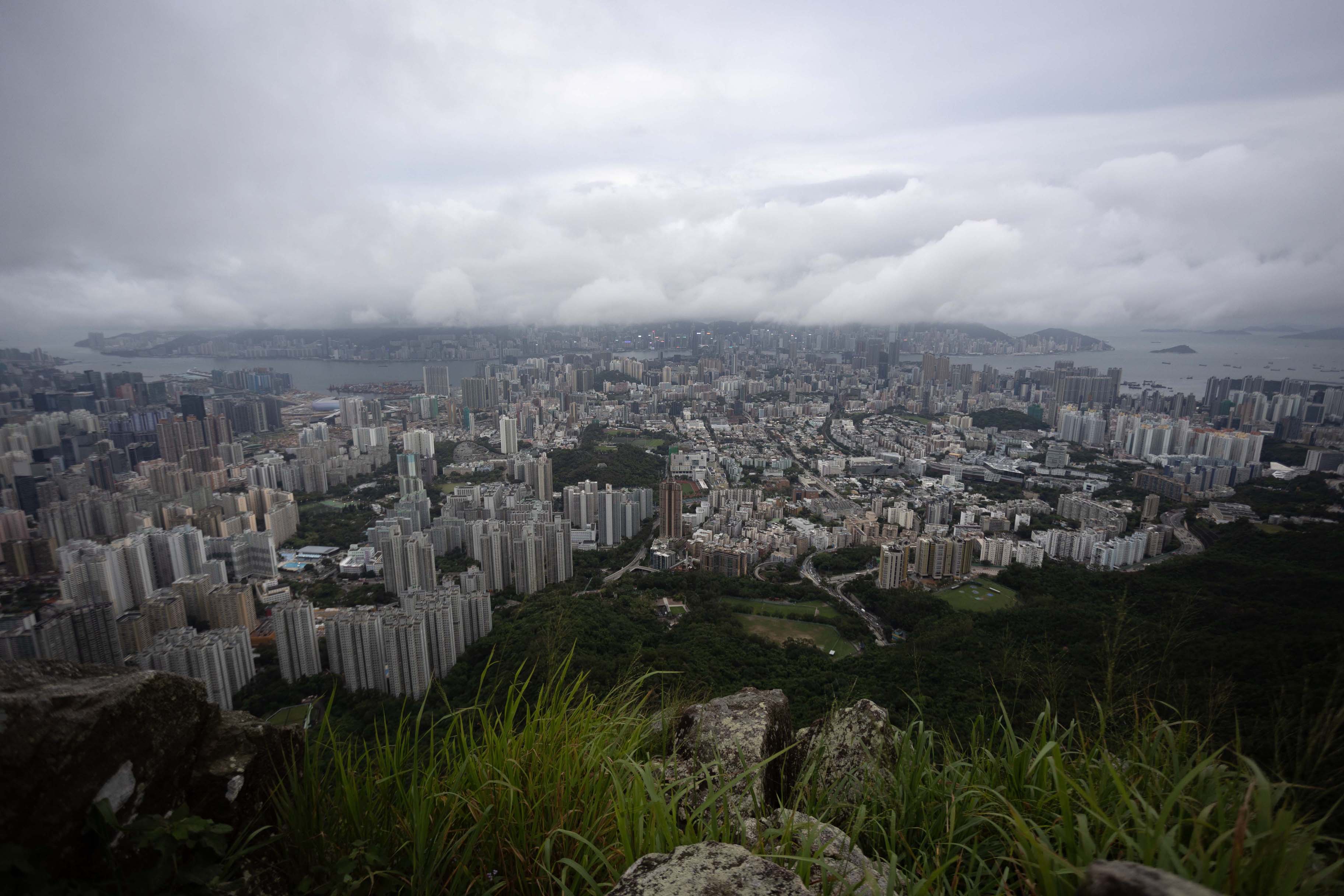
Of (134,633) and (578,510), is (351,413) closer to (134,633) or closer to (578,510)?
(578,510)

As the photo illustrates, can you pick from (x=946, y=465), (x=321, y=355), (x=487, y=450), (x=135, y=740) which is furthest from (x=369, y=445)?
(x=135, y=740)

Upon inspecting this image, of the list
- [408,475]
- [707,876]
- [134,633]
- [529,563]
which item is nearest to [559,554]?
[529,563]

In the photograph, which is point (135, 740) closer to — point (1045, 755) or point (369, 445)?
point (1045, 755)

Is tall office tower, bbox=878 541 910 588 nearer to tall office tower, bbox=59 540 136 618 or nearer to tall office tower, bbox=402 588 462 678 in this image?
tall office tower, bbox=402 588 462 678

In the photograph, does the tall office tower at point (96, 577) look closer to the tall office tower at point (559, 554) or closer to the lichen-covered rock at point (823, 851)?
the tall office tower at point (559, 554)

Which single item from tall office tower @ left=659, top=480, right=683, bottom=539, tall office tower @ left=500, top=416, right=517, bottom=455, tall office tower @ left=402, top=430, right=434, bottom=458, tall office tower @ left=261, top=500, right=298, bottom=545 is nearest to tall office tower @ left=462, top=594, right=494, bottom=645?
tall office tower @ left=659, top=480, right=683, bottom=539

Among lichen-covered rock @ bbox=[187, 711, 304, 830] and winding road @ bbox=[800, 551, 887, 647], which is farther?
winding road @ bbox=[800, 551, 887, 647]
